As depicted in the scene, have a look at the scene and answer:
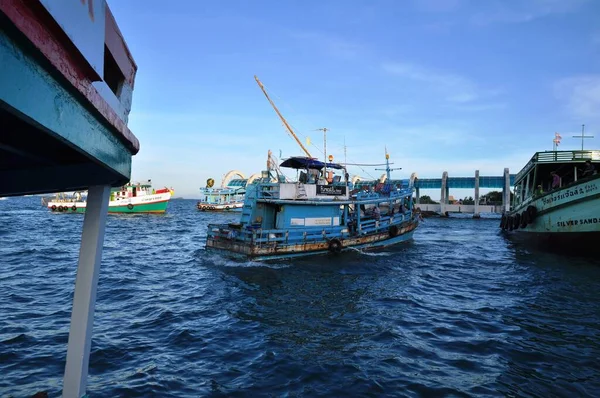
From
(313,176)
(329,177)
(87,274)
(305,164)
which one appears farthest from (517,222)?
(87,274)

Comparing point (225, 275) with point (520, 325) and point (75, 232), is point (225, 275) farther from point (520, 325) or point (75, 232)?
point (75, 232)

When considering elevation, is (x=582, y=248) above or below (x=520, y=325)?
above

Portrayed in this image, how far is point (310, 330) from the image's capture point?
28.7 feet

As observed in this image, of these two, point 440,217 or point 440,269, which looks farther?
point 440,217

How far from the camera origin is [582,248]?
17.4m

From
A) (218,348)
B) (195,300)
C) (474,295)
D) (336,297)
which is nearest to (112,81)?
(218,348)

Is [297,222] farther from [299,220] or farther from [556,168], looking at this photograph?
[556,168]

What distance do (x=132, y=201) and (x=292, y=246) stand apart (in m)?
39.0

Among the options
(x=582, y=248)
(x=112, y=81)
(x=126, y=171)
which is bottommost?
(x=582, y=248)

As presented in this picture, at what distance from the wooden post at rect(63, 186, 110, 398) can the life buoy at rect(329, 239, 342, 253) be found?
609 inches

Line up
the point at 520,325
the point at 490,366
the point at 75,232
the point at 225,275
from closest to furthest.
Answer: the point at 490,366 → the point at 520,325 → the point at 225,275 → the point at 75,232

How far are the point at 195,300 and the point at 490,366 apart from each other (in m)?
7.90

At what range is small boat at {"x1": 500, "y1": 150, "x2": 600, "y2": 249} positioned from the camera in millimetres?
16578

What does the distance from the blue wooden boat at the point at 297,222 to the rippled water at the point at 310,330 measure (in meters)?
1.41
